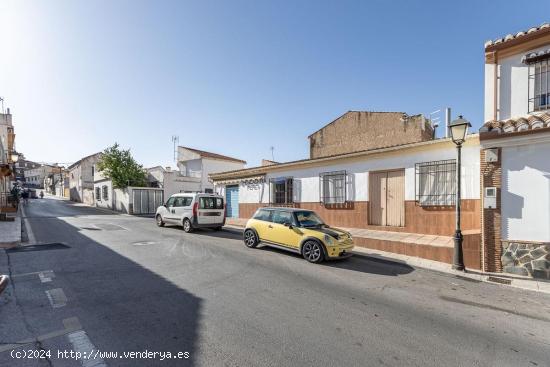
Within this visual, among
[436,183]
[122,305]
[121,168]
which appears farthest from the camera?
[121,168]

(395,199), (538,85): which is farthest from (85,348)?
(538,85)

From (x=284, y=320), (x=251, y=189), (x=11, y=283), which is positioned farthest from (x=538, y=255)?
(x=251, y=189)

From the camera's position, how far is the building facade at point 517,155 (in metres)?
6.55

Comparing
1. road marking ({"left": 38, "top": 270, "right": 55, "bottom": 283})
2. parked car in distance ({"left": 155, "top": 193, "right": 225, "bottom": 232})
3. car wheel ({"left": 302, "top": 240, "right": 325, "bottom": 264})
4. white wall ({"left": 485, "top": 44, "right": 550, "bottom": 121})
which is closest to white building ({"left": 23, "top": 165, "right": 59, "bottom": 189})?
parked car in distance ({"left": 155, "top": 193, "right": 225, "bottom": 232})

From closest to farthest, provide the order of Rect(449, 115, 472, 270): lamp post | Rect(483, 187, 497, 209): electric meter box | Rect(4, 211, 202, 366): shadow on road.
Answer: Rect(4, 211, 202, 366): shadow on road
Rect(483, 187, 497, 209): electric meter box
Rect(449, 115, 472, 270): lamp post

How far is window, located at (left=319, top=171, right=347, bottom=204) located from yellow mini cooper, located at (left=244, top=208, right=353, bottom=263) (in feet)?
12.6

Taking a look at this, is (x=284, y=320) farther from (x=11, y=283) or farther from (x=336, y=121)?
(x=336, y=121)

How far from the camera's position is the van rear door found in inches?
500

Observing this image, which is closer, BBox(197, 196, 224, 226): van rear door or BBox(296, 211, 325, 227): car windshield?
BBox(296, 211, 325, 227): car windshield

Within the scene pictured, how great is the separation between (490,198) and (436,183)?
241 centimetres

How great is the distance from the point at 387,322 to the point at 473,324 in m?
1.31

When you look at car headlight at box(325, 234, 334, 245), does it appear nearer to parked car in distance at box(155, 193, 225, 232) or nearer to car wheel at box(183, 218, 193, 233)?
parked car in distance at box(155, 193, 225, 232)

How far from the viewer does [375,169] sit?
1116cm

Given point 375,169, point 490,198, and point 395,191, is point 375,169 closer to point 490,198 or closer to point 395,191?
point 395,191
